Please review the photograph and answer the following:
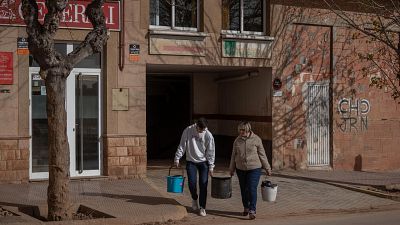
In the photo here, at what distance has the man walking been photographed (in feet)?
33.7

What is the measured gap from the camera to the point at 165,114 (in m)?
19.5

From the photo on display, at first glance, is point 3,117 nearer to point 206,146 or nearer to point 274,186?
point 206,146

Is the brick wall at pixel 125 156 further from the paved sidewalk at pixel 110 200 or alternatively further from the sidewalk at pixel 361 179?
the sidewalk at pixel 361 179

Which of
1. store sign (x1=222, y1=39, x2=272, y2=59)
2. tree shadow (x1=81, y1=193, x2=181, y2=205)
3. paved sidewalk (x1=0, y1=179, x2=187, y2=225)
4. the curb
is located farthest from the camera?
store sign (x1=222, y1=39, x2=272, y2=59)

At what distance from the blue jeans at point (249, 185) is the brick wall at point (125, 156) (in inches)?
173

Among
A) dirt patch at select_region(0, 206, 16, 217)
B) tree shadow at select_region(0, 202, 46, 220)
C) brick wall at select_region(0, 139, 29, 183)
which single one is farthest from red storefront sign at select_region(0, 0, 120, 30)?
dirt patch at select_region(0, 206, 16, 217)

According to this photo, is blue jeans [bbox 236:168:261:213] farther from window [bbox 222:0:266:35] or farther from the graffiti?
the graffiti

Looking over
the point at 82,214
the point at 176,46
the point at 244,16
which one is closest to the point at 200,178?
the point at 82,214

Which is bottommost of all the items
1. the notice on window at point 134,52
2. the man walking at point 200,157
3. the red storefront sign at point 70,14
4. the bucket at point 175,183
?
the bucket at point 175,183

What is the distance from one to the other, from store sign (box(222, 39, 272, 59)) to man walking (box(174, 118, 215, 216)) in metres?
5.29

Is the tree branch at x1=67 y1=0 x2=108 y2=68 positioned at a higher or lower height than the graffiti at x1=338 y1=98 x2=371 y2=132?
higher

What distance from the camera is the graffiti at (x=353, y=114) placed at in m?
17.0

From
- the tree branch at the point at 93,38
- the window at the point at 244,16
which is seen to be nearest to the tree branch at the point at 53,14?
the tree branch at the point at 93,38

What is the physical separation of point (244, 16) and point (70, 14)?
4.94 meters
